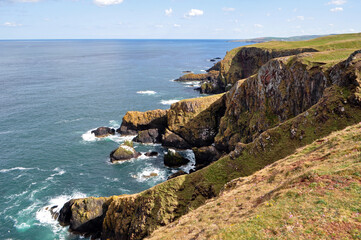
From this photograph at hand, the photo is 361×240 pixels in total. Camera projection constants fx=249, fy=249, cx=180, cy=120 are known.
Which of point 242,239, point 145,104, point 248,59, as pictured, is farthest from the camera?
point 248,59

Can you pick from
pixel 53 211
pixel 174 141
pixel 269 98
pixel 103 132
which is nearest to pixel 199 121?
pixel 174 141

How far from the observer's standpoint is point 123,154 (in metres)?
61.6

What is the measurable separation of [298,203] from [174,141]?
168 feet

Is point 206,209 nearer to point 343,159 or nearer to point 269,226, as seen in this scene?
point 269,226

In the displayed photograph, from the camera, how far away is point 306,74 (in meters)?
44.3

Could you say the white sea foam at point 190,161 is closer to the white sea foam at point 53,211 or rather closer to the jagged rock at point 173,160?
the jagged rock at point 173,160

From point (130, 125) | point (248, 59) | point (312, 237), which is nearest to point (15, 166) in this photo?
point (130, 125)

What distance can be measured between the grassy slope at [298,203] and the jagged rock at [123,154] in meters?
36.9

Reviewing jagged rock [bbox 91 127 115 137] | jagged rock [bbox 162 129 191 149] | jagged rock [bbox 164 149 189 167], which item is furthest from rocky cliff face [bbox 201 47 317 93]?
jagged rock [bbox 164 149 189 167]

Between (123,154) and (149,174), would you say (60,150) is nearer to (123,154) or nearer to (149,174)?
(123,154)

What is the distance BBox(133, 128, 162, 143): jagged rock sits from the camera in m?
71.9

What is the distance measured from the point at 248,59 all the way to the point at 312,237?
10547cm

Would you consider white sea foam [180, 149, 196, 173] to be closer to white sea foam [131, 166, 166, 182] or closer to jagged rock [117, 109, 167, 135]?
white sea foam [131, 166, 166, 182]

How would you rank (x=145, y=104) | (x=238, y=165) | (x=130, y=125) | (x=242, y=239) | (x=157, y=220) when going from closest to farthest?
1. (x=242, y=239)
2. (x=157, y=220)
3. (x=238, y=165)
4. (x=130, y=125)
5. (x=145, y=104)
